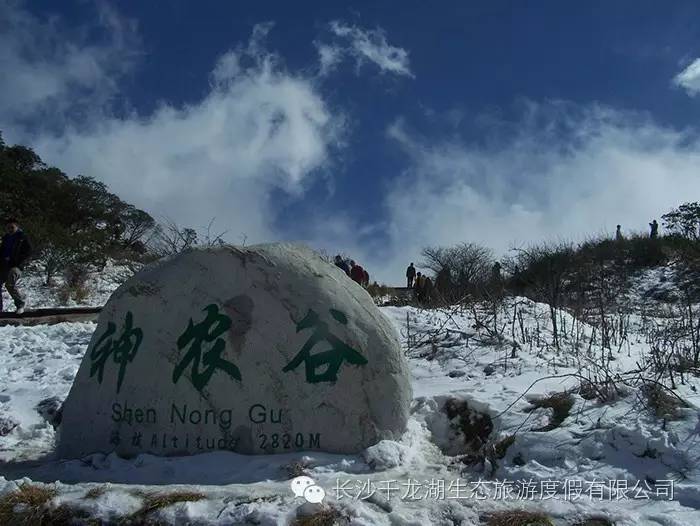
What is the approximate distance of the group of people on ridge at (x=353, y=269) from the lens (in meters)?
14.8

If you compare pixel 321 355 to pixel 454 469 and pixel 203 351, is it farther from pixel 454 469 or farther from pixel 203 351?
pixel 454 469

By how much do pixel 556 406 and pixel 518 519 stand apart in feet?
5.98

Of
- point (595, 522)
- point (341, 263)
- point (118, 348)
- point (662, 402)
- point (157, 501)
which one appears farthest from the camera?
point (341, 263)

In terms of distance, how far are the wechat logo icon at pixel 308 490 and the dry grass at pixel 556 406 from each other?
1.91m

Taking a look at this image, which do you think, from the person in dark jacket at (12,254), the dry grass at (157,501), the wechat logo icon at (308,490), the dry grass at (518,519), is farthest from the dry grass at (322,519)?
the person in dark jacket at (12,254)

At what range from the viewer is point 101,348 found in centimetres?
523

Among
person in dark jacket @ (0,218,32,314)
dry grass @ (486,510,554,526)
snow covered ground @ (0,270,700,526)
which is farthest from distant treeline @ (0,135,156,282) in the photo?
dry grass @ (486,510,554,526)

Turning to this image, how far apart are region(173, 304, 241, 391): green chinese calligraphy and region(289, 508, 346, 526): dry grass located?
4.91ft

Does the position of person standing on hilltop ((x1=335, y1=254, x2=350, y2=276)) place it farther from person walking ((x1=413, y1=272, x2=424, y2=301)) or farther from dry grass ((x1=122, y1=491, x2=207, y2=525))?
dry grass ((x1=122, y1=491, x2=207, y2=525))

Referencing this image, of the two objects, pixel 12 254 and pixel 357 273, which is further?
pixel 357 273

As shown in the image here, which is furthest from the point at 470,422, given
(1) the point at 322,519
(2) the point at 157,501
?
(2) the point at 157,501

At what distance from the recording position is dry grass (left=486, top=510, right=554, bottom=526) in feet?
11.4

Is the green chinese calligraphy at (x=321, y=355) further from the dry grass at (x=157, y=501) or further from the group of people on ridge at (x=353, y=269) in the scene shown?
→ the group of people on ridge at (x=353, y=269)

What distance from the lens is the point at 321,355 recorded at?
188 inches
